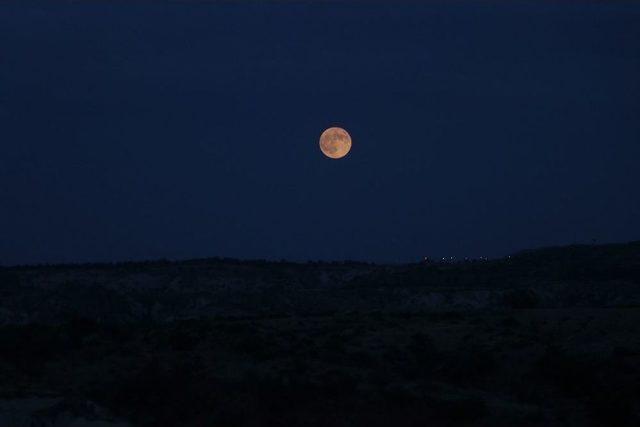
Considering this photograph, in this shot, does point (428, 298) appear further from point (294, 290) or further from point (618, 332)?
point (618, 332)

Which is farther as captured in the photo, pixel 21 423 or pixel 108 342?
pixel 108 342

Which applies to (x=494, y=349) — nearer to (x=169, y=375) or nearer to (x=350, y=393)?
(x=350, y=393)

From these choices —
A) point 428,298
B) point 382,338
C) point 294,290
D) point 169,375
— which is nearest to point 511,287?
point 428,298

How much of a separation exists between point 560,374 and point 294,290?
43910mm

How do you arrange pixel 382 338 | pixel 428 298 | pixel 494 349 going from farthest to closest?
pixel 428 298 → pixel 382 338 → pixel 494 349

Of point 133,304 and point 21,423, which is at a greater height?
point 133,304

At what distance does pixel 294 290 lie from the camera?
236ft

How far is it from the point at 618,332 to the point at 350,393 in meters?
10.8

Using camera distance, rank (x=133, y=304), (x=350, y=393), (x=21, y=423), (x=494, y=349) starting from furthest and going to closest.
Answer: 1. (x=133, y=304)
2. (x=494, y=349)
3. (x=350, y=393)
4. (x=21, y=423)

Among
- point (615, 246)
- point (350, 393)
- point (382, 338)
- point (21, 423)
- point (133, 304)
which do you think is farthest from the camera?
point (615, 246)

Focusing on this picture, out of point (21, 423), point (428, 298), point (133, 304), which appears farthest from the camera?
point (133, 304)

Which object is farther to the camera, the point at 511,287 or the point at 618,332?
the point at 511,287

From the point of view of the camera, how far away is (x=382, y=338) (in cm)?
3547

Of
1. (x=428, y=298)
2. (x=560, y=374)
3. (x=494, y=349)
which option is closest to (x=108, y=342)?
(x=494, y=349)
